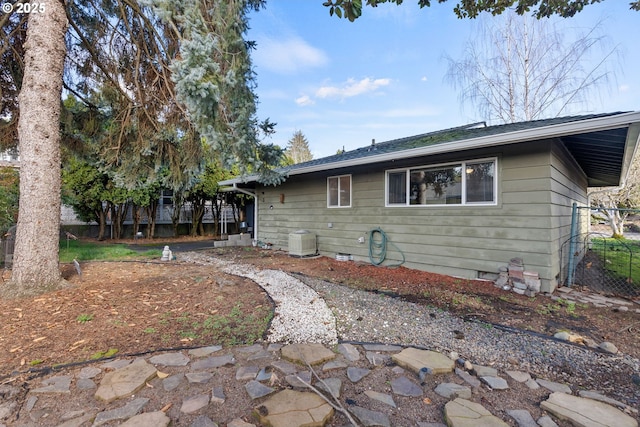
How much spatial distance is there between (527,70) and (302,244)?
36.9 feet

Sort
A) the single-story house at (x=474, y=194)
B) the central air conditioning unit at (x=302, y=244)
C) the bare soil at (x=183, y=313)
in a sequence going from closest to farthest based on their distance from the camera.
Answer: the bare soil at (x=183, y=313) → the single-story house at (x=474, y=194) → the central air conditioning unit at (x=302, y=244)

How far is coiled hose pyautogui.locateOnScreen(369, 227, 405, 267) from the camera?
6.21 m

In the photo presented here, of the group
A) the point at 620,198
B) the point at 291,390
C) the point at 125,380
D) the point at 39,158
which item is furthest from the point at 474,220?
the point at 620,198

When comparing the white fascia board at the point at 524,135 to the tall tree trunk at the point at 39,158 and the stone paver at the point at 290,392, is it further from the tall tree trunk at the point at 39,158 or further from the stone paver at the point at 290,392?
the tall tree trunk at the point at 39,158

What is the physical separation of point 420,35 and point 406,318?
920 cm

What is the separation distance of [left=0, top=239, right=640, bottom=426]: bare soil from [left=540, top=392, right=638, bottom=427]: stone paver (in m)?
0.11

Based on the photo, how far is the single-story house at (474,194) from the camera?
14.1ft

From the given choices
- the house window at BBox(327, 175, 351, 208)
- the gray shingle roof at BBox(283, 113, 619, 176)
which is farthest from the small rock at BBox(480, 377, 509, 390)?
the house window at BBox(327, 175, 351, 208)

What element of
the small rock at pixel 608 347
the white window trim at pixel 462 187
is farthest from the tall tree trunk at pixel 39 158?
the small rock at pixel 608 347

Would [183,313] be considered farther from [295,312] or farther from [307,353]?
[307,353]

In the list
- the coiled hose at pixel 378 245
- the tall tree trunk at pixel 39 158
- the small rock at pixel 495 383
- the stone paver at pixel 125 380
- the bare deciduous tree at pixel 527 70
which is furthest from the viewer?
the bare deciduous tree at pixel 527 70

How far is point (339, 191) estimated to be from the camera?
7.21m

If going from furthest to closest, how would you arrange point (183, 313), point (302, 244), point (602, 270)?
1. point (302, 244)
2. point (602, 270)
3. point (183, 313)

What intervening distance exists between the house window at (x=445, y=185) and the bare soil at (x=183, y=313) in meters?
1.35
